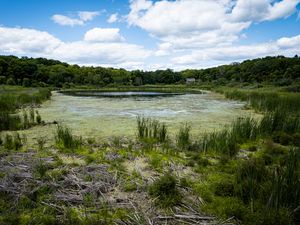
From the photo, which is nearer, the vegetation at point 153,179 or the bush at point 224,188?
the vegetation at point 153,179

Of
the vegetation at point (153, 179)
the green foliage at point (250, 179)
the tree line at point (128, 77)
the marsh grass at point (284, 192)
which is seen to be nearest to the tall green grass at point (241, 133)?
the vegetation at point (153, 179)

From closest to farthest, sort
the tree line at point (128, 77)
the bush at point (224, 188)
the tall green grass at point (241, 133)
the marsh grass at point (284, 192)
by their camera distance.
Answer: the marsh grass at point (284, 192) → the bush at point (224, 188) → the tall green grass at point (241, 133) → the tree line at point (128, 77)

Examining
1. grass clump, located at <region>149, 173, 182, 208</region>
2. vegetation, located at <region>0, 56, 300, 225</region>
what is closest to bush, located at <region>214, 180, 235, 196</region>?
vegetation, located at <region>0, 56, 300, 225</region>

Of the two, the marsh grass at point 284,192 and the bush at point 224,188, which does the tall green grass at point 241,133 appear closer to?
the bush at point 224,188

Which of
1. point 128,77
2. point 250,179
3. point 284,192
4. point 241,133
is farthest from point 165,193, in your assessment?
point 128,77

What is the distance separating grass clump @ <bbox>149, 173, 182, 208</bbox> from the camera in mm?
2809

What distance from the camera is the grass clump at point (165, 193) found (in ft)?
9.21

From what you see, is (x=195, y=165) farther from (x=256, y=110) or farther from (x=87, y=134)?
(x=256, y=110)

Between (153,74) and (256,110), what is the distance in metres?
62.0

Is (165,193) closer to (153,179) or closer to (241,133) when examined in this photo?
(153,179)

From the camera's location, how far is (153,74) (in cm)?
7188

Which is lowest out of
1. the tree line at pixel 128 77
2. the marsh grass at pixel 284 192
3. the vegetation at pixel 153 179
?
the vegetation at pixel 153 179

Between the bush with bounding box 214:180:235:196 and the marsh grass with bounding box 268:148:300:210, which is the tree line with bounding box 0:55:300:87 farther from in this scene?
the marsh grass with bounding box 268:148:300:210

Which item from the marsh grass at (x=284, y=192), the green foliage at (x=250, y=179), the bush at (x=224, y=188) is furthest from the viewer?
the bush at (x=224, y=188)
